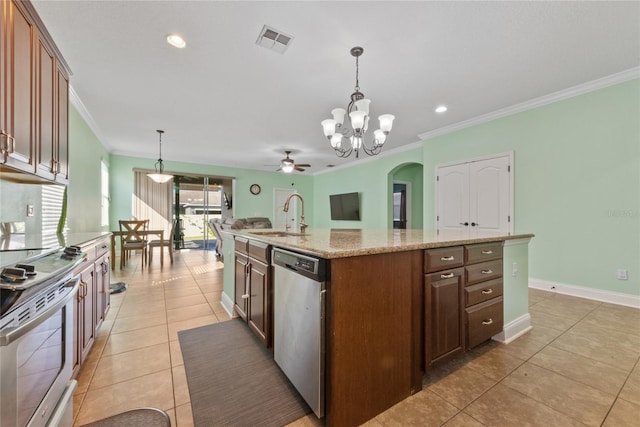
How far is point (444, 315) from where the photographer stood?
5.08ft

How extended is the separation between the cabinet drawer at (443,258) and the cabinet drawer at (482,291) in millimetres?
235

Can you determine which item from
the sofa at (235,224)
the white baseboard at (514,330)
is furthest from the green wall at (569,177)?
the sofa at (235,224)

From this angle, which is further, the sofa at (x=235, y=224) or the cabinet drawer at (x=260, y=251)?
the sofa at (x=235, y=224)

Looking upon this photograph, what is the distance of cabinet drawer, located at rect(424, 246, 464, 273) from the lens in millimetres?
1457

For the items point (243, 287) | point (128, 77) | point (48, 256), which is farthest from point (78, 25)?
point (243, 287)

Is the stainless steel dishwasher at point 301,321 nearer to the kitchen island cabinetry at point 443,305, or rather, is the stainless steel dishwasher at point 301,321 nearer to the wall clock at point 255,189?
the kitchen island cabinetry at point 443,305

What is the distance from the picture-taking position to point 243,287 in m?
2.21

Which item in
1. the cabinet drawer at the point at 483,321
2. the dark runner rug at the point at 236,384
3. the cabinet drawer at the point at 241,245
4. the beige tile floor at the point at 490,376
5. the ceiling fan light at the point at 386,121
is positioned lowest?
the dark runner rug at the point at 236,384

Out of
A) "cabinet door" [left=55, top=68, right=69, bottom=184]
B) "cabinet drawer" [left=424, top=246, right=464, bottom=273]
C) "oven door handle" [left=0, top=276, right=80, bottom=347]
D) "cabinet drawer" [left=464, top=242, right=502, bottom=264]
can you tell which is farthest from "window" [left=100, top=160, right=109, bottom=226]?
"cabinet drawer" [left=464, top=242, right=502, bottom=264]

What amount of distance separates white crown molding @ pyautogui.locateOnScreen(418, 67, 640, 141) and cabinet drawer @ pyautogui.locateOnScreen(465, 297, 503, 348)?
2.94m

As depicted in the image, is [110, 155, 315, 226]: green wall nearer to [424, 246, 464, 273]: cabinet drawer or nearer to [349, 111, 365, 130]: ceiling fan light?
[349, 111, 365, 130]: ceiling fan light

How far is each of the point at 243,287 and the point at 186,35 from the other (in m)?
2.22

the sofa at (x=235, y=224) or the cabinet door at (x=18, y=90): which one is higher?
the cabinet door at (x=18, y=90)

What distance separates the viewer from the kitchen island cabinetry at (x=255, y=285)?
1.75 meters
